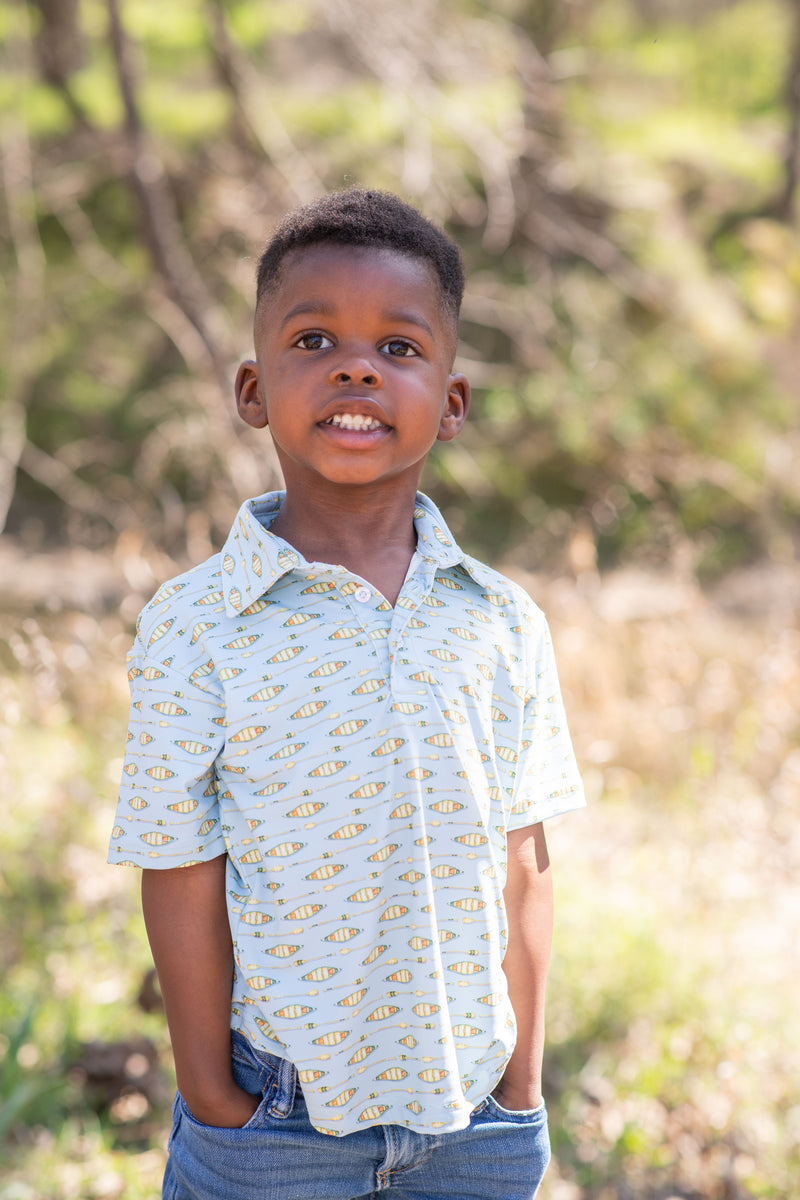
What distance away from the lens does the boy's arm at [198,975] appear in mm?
1319

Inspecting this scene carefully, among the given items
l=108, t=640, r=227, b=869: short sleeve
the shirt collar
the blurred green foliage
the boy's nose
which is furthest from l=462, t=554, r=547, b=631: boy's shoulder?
the blurred green foliage

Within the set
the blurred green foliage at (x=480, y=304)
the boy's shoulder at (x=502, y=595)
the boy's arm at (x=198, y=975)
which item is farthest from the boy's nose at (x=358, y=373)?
the blurred green foliage at (x=480, y=304)

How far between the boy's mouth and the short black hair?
0.20m

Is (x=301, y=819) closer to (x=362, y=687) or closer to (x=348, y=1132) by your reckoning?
(x=362, y=687)

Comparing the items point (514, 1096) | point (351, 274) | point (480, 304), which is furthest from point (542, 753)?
point (480, 304)

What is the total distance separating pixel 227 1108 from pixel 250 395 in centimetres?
90

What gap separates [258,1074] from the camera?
1.35 meters

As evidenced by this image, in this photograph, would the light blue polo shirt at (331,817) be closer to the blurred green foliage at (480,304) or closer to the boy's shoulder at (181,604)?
the boy's shoulder at (181,604)

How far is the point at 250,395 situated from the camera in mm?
1508

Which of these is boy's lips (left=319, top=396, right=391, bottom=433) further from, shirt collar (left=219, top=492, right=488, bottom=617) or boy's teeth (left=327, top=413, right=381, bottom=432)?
shirt collar (left=219, top=492, right=488, bottom=617)

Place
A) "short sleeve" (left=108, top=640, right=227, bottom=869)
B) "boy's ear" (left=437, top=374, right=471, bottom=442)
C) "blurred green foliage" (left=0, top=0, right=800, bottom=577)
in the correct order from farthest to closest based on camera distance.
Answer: "blurred green foliage" (left=0, top=0, right=800, bottom=577) < "boy's ear" (left=437, top=374, right=471, bottom=442) < "short sleeve" (left=108, top=640, right=227, bottom=869)

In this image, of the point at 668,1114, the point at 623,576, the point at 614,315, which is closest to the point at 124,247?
the point at 614,315

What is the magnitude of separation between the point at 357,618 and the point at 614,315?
6453 mm

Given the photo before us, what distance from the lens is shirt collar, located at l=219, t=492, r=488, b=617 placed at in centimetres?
133
